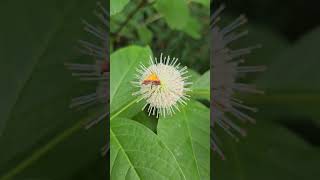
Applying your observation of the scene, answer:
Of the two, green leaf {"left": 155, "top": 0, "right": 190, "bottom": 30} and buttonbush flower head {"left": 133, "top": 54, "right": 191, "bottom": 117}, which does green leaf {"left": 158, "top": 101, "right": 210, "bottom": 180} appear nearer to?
buttonbush flower head {"left": 133, "top": 54, "right": 191, "bottom": 117}

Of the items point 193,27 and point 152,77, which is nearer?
point 152,77

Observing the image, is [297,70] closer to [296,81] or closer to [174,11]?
[296,81]

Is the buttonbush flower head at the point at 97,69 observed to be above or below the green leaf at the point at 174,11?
below

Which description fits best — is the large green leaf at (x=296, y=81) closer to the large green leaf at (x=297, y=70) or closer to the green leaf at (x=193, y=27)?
the large green leaf at (x=297, y=70)

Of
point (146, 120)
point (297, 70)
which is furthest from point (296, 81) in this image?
point (146, 120)

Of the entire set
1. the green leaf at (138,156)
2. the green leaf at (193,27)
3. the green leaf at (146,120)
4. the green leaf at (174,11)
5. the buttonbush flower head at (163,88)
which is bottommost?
the green leaf at (138,156)

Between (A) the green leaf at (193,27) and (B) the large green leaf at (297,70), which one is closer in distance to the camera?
(B) the large green leaf at (297,70)

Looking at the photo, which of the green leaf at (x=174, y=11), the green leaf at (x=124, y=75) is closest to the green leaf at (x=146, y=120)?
the green leaf at (x=124, y=75)
